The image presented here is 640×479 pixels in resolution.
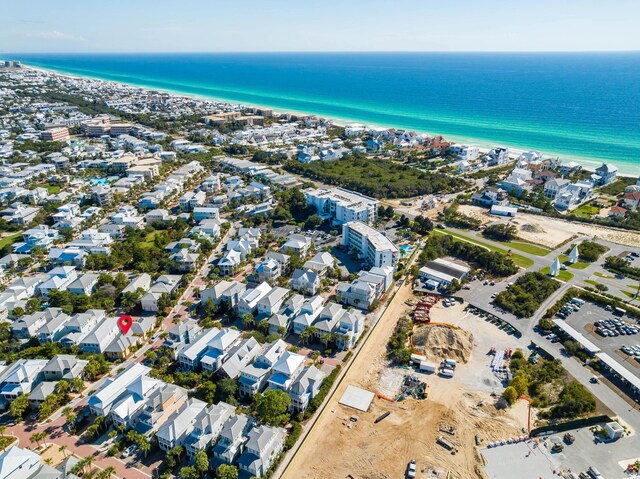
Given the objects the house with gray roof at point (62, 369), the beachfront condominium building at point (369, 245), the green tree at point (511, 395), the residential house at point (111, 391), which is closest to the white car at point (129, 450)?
the residential house at point (111, 391)

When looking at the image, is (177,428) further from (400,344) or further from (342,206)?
(342,206)

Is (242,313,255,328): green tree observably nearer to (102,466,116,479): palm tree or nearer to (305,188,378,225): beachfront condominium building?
(102,466,116,479): palm tree

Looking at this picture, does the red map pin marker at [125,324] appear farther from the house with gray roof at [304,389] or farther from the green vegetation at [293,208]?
the green vegetation at [293,208]

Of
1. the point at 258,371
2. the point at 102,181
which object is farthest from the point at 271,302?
the point at 102,181

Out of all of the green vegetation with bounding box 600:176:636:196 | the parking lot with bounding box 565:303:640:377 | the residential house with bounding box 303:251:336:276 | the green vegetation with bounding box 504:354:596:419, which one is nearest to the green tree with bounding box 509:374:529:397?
the green vegetation with bounding box 504:354:596:419

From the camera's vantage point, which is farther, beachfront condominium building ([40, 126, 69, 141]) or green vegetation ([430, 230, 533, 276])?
beachfront condominium building ([40, 126, 69, 141])

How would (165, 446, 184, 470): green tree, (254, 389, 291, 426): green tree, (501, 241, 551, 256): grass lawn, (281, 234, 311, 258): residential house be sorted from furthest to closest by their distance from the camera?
(501, 241, 551, 256): grass lawn
(281, 234, 311, 258): residential house
(254, 389, 291, 426): green tree
(165, 446, 184, 470): green tree

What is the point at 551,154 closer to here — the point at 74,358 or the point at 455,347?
the point at 455,347
